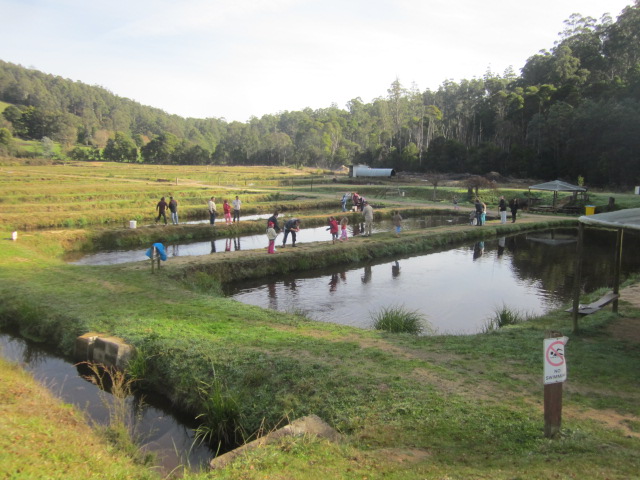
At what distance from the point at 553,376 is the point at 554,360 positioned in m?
0.17

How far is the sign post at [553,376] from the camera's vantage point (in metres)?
4.95

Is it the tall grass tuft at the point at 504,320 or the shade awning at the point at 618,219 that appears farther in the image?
the tall grass tuft at the point at 504,320

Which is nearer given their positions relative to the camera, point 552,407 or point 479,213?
point 552,407

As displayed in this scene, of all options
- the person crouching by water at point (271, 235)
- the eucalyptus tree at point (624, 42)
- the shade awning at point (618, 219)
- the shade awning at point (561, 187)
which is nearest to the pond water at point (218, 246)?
the person crouching by water at point (271, 235)

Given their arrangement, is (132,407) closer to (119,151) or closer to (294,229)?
(294,229)

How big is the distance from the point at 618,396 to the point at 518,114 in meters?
62.1

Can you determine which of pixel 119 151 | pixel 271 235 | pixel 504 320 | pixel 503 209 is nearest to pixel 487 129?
pixel 503 209

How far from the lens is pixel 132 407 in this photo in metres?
7.75

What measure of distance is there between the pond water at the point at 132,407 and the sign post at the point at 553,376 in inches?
161

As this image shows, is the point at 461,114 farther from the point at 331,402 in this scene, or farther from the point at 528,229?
the point at 331,402

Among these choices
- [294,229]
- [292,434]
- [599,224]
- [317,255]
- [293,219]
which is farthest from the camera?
[293,219]

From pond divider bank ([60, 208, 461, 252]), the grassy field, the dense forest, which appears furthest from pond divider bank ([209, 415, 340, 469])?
the dense forest

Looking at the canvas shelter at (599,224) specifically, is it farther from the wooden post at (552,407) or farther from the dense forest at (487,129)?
the dense forest at (487,129)

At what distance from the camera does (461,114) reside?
85.1m
